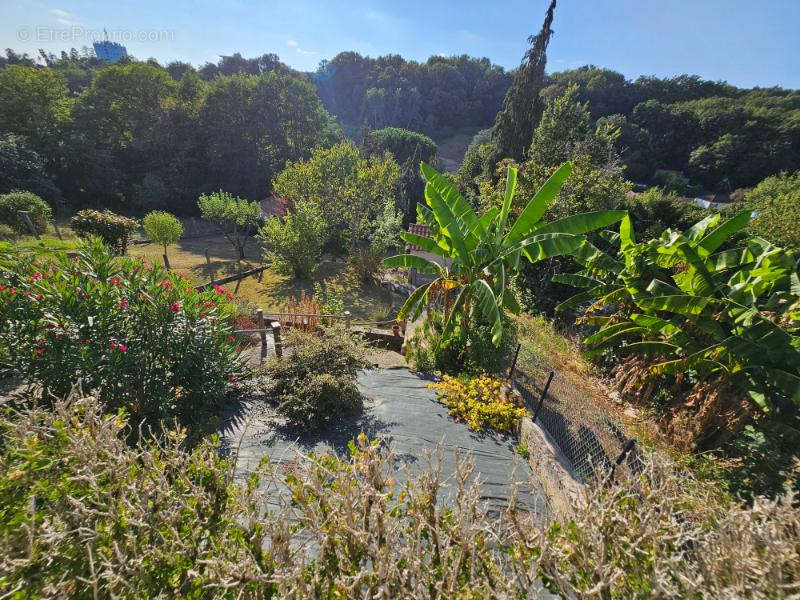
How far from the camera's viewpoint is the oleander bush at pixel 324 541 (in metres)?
2.01

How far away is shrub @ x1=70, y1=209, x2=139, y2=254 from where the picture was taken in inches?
658

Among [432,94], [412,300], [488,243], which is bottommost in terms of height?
[412,300]

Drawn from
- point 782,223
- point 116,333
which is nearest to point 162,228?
point 116,333

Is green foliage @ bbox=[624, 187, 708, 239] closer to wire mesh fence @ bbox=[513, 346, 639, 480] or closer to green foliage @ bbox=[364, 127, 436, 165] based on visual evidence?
wire mesh fence @ bbox=[513, 346, 639, 480]

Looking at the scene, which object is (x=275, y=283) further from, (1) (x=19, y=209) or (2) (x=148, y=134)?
(2) (x=148, y=134)

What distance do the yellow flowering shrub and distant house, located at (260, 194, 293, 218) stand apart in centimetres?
2205

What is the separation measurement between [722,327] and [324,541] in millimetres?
7572

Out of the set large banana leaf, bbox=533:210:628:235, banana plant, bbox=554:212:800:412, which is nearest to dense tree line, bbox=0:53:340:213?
large banana leaf, bbox=533:210:628:235

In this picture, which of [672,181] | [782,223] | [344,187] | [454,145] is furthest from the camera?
[454,145]

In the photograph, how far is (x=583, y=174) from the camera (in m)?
11.6

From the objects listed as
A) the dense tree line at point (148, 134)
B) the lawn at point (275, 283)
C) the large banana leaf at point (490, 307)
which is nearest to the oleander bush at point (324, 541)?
the large banana leaf at point (490, 307)

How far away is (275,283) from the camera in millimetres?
18297

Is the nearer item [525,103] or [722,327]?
[722,327]

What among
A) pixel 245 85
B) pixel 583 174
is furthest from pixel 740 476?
pixel 245 85
